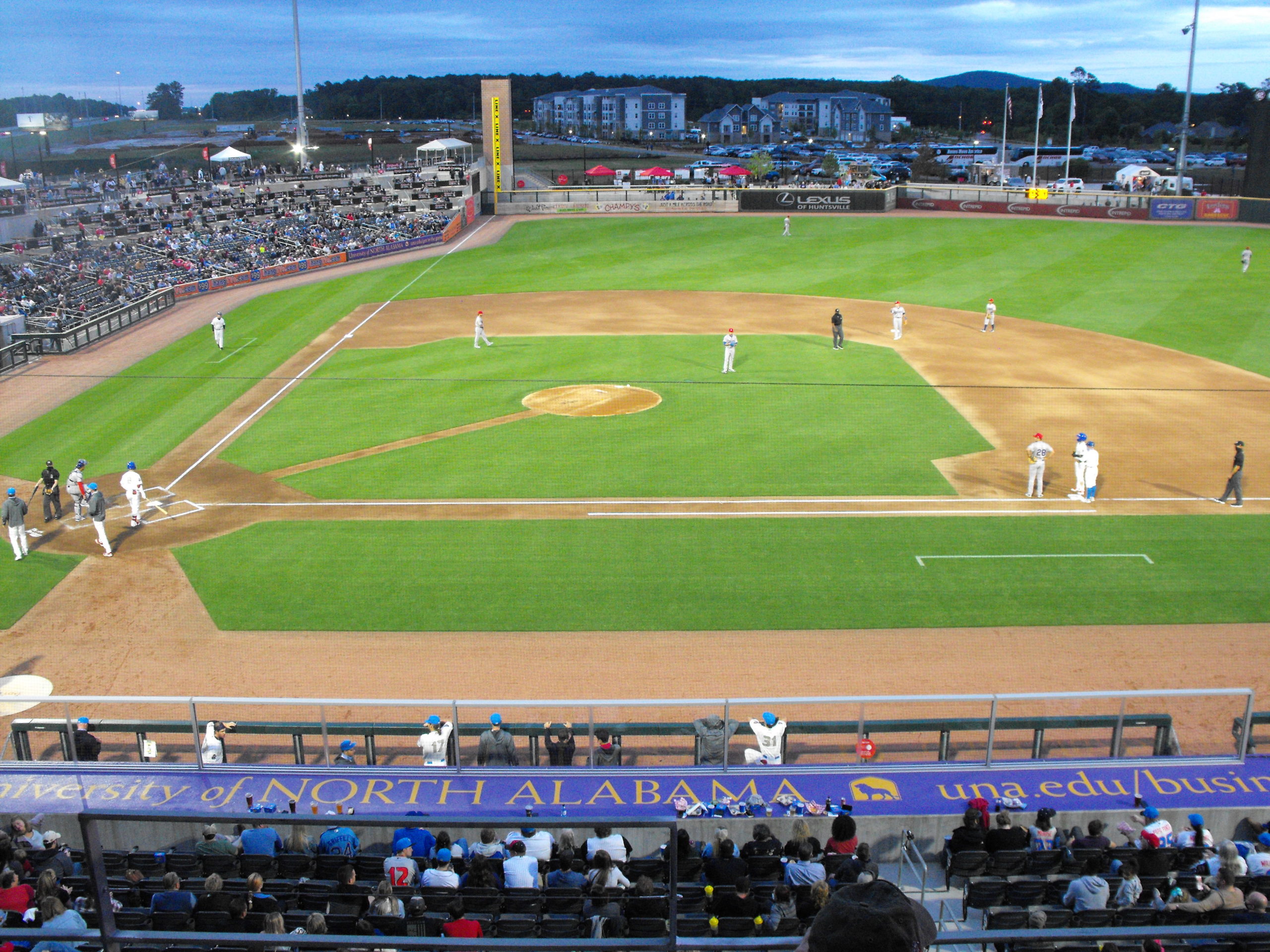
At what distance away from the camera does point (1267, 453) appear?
2814cm

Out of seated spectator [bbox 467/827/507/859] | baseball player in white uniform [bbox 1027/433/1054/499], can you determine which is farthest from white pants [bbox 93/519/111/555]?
baseball player in white uniform [bbox 1027/433/1054/499]

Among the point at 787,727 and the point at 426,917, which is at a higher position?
the point at 426,917

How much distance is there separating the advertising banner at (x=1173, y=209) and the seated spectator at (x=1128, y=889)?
6875cm

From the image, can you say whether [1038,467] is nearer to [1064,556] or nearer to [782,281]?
[1064,556]

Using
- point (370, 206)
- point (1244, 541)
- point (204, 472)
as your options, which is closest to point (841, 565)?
point (1244, 541)

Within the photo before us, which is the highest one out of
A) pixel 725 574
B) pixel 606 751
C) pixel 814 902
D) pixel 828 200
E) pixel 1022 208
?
pixel 828 200

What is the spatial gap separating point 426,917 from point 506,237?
64.5m

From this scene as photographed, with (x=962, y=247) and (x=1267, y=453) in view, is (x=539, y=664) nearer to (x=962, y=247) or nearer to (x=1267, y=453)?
(x=1267, y=453)

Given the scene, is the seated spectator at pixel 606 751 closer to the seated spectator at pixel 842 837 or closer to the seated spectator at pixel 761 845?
the seated spectator at pixel 761 845

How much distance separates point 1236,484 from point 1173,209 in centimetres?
5150

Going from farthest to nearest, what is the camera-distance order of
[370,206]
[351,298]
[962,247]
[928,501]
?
[370,206] → [962,247] → [351,298] → [928,501]

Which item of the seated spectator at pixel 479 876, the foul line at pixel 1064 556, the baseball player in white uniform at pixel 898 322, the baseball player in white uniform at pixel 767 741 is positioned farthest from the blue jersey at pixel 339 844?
the baseball player in white uniform at pixel 898 322

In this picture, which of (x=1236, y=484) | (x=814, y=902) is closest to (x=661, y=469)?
(x=1236, y=484)

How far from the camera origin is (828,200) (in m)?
74.5
